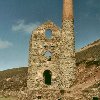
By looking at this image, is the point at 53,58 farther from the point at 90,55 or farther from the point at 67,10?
the point at 90,55

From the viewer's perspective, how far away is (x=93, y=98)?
69.7 feet

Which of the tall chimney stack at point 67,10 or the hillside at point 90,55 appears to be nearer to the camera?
the hillside at point 90,55

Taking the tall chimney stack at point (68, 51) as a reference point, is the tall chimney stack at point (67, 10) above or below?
above

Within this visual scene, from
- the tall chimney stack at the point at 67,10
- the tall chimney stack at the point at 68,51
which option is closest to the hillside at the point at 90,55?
the tall chimney stack at the point at 68,51

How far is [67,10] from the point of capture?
94.8 feet

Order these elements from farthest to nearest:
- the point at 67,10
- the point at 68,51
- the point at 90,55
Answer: the point at 90,55 → the point at 67,10 → the point at 68,51

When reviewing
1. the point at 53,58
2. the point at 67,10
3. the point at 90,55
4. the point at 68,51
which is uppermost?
the point at 67,10

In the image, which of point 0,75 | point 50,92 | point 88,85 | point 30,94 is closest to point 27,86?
point 30,94

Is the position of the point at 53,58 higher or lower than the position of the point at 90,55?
lower

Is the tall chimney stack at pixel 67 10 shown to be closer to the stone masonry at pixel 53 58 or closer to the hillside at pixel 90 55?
the stone masonry at pixel 53 58

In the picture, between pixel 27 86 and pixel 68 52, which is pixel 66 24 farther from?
pixel 27 86

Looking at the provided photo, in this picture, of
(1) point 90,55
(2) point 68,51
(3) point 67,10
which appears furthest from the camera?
(1) point 90,55

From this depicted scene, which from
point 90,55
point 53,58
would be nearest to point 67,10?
point 53,58

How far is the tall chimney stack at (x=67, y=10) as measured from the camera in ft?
93.4
